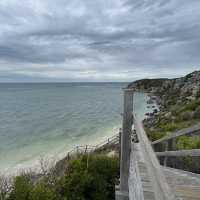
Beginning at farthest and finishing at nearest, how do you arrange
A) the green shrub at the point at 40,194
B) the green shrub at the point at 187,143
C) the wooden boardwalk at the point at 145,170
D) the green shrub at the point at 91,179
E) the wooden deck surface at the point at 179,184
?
the green shrub at the point at 91,179 < the green shrub at the point at 187,143 < the green shrub at the point at 40,194 < the wooden deck surface at the point at 179,184 < the wooden boardwalk at the point at 145,170

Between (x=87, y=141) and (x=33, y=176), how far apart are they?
9.64 m

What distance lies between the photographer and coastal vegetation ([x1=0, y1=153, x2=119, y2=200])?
8922 mm

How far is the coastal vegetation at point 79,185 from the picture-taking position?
8.92m

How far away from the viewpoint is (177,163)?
26.3 ft

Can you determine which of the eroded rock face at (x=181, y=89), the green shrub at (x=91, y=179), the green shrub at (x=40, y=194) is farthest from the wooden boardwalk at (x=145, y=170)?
the eroded rock face at (x=181, y=89)

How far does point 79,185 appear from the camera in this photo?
33.1 feet

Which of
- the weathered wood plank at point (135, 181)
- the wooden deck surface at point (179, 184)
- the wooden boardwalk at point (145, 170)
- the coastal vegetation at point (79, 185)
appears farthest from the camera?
the coastal vegetation at point (79, 185)

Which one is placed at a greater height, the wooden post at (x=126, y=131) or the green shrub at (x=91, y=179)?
the wooden post at (x=126, y=131)

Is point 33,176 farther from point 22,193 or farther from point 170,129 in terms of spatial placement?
point 170,129

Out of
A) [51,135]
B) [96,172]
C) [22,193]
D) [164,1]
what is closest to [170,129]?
[96,172]

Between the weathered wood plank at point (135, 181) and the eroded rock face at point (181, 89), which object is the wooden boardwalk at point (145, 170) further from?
the eroded rock face at point (181, 89)

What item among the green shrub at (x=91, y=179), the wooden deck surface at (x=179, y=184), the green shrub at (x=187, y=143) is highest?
the wooden deck surface at (x=179, y=184)

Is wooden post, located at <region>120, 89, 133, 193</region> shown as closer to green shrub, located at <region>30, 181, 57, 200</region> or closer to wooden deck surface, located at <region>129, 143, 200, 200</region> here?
wooden deck surface, located at <region>129, 143, 200, 200</region>

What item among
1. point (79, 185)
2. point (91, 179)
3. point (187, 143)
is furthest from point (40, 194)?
point (187, 143)
